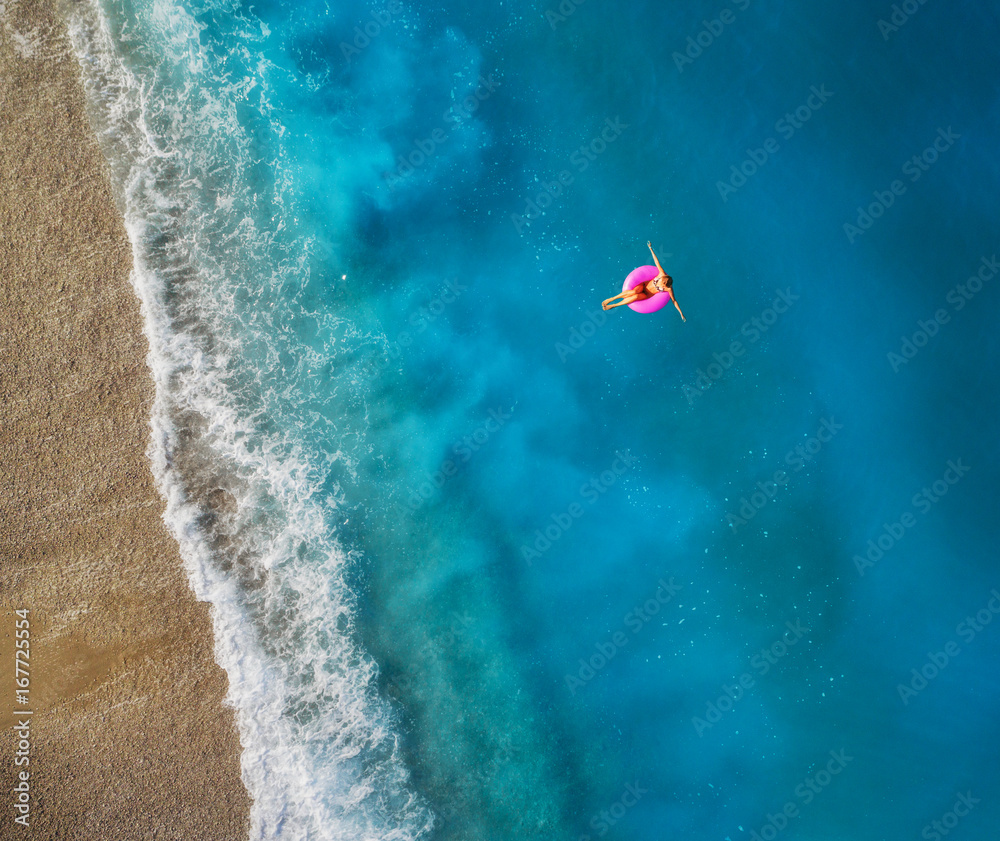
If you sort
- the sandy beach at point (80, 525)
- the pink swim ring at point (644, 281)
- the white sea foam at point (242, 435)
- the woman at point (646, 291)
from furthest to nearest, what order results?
1. the white sea foam at point (242, 435)
2. the pink swim ring at point (644, 281)
3. the sandy beach at point (80, 525)
4. the woman at point (646, 291)

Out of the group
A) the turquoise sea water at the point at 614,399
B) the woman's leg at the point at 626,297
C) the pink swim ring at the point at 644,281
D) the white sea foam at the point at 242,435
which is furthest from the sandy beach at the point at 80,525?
the pink swim ring at the point at 644,281

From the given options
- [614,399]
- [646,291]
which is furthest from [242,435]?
[646,291]

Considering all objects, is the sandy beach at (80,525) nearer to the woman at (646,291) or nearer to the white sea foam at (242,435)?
the white sea foam at (242,435)

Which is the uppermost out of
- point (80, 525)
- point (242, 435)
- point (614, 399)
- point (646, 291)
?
point (646, 291)

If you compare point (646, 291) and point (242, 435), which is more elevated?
point (646, 291)

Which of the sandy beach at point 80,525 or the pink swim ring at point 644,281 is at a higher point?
the pink swim ring at point 644,281

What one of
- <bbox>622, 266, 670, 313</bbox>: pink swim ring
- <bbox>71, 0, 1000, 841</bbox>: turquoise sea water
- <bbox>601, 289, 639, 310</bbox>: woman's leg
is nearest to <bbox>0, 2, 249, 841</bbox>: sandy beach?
<bbox>71, 0, 1000, 841</bbox>: turquoise sea water

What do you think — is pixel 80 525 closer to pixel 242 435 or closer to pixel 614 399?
pixel 242 435

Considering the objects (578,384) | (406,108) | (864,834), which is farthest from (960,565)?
(406,108)
